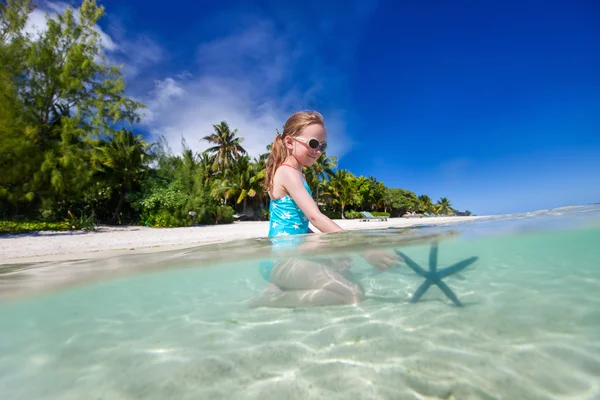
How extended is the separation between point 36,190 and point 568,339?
77.9ft

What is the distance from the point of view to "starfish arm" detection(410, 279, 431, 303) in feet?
9.05

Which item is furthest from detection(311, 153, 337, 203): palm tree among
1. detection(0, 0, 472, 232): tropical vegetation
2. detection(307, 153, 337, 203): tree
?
detection(0, 0, 472, 232): tropical vegetation

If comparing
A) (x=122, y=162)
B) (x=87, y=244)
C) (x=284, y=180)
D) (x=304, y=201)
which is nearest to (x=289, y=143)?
(x=284, y=180)

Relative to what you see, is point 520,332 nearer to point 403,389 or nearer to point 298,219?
point 403,389

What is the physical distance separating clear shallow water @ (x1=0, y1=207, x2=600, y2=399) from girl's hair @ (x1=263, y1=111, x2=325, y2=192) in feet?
4.00

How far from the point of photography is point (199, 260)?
396cm

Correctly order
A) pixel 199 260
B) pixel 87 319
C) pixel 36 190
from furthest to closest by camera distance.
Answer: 1. pixel 36 190
2. pixel 199 260
3. pixel 87 319

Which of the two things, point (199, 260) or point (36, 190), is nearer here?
point (199, 260)

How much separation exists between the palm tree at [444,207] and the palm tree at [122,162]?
81.3 metres

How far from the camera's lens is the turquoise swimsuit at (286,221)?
3217mm

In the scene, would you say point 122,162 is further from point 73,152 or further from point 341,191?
point 341,191

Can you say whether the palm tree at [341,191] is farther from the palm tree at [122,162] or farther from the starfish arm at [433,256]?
the starfish arm at [433,256]

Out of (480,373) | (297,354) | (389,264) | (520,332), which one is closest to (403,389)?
(480,373)

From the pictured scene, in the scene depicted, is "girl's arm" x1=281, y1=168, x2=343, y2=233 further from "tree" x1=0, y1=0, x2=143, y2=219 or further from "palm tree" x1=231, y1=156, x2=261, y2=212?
"palm tree" x1=231, y1=156, x2=261, y2=212
